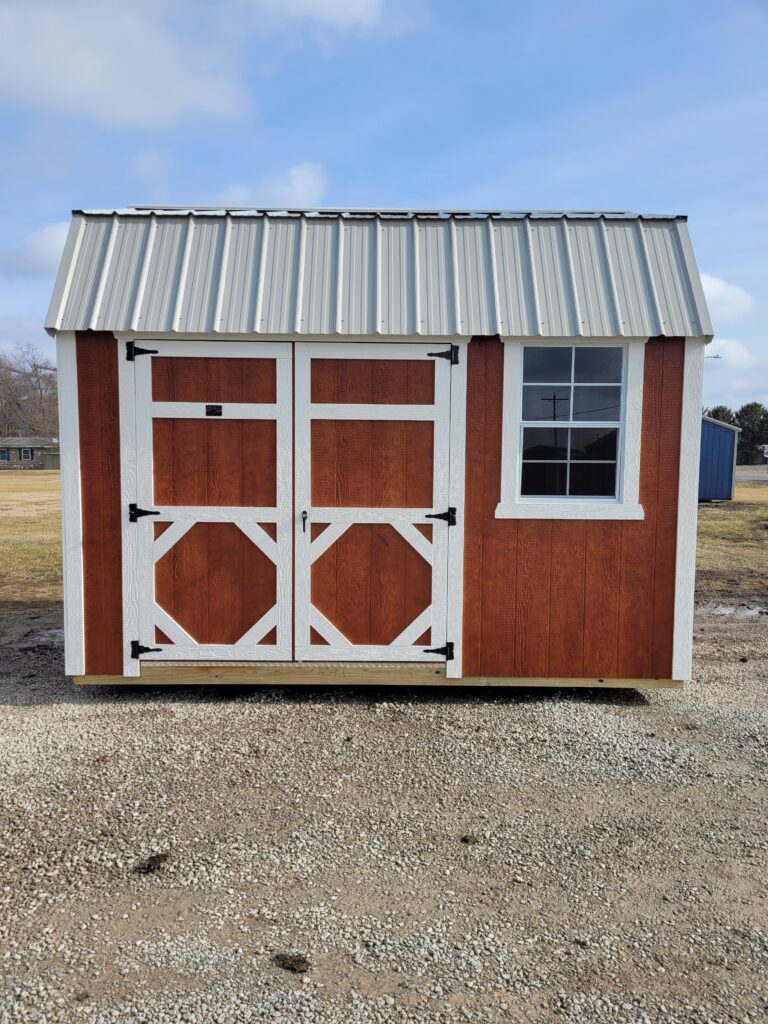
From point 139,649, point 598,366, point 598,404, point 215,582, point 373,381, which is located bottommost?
point 139,649

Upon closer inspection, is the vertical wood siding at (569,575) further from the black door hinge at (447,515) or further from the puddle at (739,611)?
the puddle at (739,611)

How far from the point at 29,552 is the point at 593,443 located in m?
10.8

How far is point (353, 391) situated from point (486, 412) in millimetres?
957

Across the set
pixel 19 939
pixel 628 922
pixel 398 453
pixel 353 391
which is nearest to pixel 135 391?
pixel 353 391

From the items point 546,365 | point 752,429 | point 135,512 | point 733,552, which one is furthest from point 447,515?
point 752,429

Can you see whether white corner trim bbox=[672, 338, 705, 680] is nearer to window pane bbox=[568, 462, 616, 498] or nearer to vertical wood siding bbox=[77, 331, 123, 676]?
window pane bbox=[568, 462, 616, 498]

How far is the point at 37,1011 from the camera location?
2.29 m

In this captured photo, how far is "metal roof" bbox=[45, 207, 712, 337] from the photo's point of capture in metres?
4.98

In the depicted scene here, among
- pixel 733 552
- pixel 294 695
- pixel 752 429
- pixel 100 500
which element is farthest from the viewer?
pixel 752 429

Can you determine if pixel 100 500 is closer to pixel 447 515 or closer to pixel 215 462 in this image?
pixel 215 462

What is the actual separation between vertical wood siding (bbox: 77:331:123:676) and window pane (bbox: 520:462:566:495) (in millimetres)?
2934

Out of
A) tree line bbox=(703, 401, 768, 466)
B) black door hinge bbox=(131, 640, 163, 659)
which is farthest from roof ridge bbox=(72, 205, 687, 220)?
tree line bbox=(703, 401, 768, 466)

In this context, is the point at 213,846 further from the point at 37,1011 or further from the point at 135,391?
the point at 135,391

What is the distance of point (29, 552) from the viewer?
1266 centimetres
